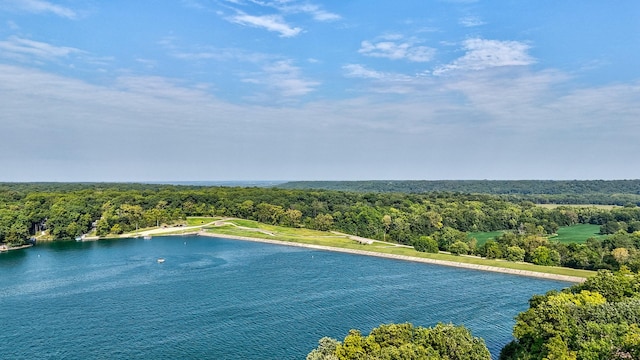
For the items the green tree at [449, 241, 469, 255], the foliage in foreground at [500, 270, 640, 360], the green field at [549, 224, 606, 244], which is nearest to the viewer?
the foliage in foreground at [500, 270, 640, 360]

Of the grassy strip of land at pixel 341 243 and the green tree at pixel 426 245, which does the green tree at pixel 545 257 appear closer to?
the grassy strip of land at pixel 341 243

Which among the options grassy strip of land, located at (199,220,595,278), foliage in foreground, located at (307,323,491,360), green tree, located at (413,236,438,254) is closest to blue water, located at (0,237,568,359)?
grassy strip of land, located at (199,220,595,278)

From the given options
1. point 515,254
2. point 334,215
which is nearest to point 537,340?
point 515,254

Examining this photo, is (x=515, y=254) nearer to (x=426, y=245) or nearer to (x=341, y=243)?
(x=426, y=245)

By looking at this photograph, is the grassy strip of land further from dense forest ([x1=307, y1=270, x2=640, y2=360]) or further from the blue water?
dense forest ([x1=307, y1=270, x2=640, y2=360])

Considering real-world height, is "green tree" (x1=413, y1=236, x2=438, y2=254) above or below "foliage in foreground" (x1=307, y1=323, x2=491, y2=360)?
below

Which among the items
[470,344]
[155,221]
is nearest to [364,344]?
[470,344]

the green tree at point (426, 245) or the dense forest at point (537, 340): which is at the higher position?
the dense forest at point (537, 340)

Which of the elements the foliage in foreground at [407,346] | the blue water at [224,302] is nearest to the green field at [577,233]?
the blue water at [224,302]
